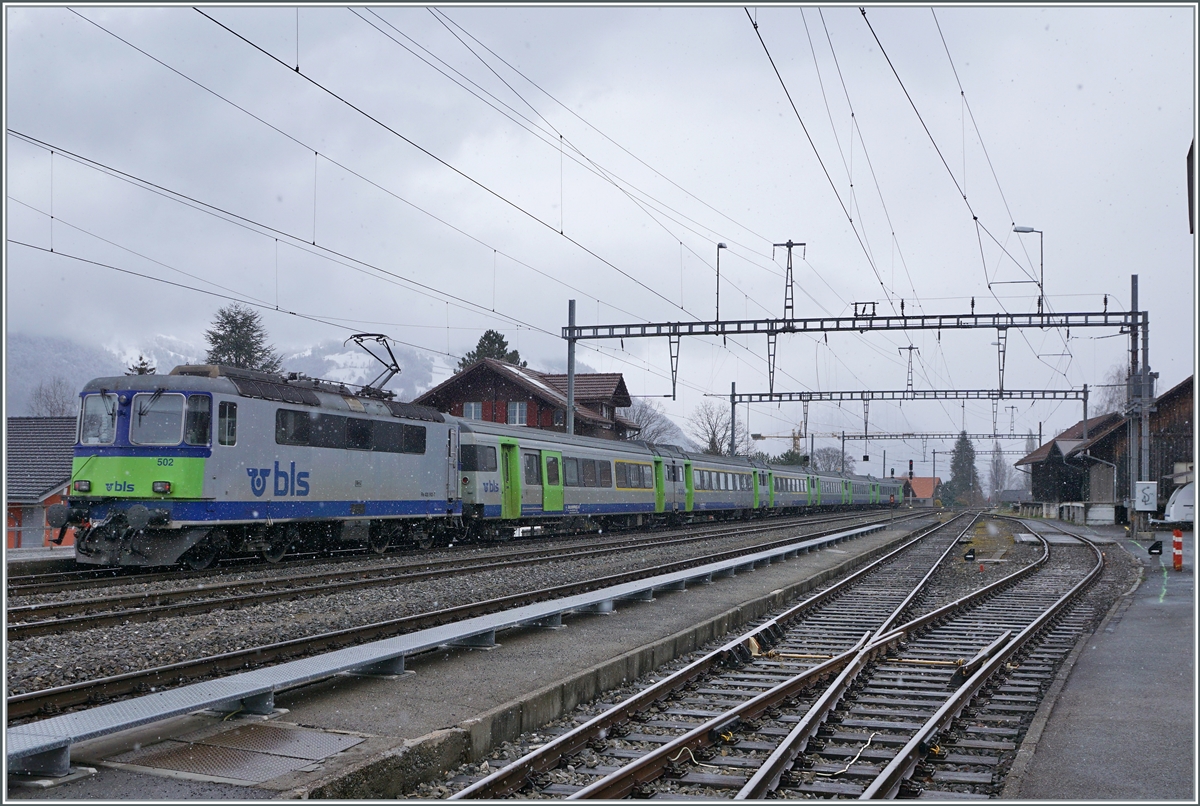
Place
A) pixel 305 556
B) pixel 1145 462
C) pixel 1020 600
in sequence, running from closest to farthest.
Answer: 1. pixel 1020 600
2. pixel 305 556
3. pixel 1145 462

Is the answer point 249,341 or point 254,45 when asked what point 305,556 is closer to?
point 254,45

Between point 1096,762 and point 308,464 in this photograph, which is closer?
point 1096,762

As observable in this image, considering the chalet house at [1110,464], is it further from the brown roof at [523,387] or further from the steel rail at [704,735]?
the brown roof at [523,387]

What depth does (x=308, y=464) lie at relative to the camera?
18.7 m

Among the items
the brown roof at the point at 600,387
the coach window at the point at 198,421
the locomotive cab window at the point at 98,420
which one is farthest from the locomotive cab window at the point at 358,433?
the brown roof at the point at 600,387

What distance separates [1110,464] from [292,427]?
110 feet

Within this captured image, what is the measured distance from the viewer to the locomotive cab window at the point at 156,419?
16.1 metres

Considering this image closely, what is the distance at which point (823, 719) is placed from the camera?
788cm

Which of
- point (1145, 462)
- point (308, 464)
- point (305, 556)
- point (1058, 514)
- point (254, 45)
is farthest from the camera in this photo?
point (1058, 514)

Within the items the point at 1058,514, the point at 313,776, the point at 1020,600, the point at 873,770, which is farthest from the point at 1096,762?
the point at 1058,514

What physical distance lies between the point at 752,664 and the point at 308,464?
10.6 m

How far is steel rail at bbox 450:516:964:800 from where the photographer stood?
5.91 m

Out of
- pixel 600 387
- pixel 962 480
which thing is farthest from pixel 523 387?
pixel 962 480

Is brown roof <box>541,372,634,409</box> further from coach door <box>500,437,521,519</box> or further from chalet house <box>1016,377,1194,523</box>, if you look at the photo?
coach door <box>500,437,521,519</box>
